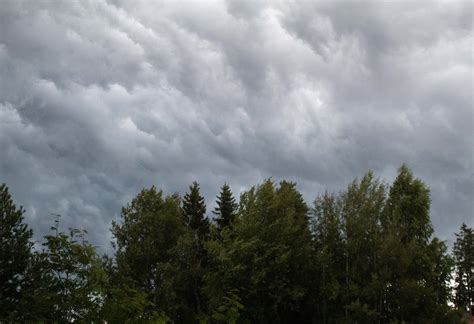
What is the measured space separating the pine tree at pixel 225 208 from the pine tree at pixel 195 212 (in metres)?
1.75

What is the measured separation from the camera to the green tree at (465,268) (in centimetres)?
8081

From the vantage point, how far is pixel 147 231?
6450 centimetres

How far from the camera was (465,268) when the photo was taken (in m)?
83.2

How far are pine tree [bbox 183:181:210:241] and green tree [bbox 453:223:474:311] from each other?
40756mm

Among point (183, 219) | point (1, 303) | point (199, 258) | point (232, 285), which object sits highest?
point (183, 219)

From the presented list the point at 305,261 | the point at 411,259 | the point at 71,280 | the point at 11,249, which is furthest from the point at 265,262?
the point at 71,280

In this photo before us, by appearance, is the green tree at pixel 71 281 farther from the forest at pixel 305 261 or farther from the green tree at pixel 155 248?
the green tree at pixel 155 248

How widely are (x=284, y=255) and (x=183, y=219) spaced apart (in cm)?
2178

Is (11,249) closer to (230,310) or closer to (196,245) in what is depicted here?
(196,245)

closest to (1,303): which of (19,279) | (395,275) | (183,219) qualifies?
(19,279)

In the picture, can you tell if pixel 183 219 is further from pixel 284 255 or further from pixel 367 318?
pixel 367 318

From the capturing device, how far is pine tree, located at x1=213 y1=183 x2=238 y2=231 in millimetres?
69000

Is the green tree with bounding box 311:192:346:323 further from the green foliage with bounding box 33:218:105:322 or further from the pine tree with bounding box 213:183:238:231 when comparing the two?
the green foliage with bounding box 33:218:105:322

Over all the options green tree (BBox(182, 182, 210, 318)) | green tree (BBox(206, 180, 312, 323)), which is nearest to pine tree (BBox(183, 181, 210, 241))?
green tree (BBox(182, 182, 210, 318))
